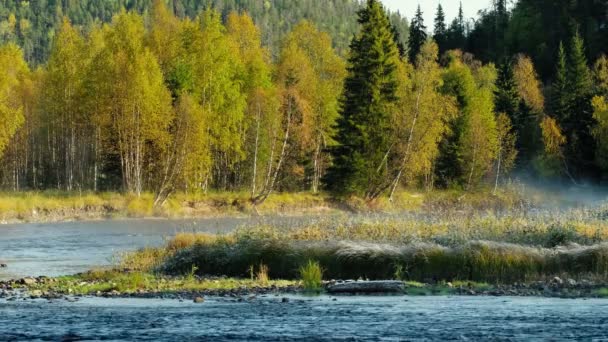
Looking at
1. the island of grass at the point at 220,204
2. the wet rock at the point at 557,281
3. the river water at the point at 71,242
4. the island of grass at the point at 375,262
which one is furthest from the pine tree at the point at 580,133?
the wet rock at the point at 557,281

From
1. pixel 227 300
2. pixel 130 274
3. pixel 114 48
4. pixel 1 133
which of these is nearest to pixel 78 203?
pixel 1 133

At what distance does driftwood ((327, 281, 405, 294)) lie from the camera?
22.9 meters

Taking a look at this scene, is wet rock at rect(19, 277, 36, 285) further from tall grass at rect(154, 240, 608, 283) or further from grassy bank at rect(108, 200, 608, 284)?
tall grass at rect(154, 240, 608, 283)

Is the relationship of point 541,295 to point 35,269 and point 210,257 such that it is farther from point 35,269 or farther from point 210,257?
point 35,269

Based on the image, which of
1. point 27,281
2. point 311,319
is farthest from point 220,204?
point 311,319

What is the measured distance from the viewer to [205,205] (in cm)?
6900

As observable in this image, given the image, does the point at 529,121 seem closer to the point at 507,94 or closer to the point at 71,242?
the point at 507,94

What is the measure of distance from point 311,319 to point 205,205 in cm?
5176

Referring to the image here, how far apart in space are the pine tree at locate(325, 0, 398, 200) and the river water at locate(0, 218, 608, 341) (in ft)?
153

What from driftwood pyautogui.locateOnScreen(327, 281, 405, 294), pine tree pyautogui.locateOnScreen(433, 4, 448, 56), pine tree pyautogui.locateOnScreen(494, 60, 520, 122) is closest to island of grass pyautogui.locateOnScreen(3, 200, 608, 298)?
driftwood pyautogui.locateOnScreen(327, 281, 405, 294)

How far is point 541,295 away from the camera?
21969mm

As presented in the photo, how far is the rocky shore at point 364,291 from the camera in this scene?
2220cm

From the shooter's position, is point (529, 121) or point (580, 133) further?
point (529, 121)

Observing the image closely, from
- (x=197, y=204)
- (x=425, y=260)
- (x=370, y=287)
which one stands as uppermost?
(x=425, y=260)
